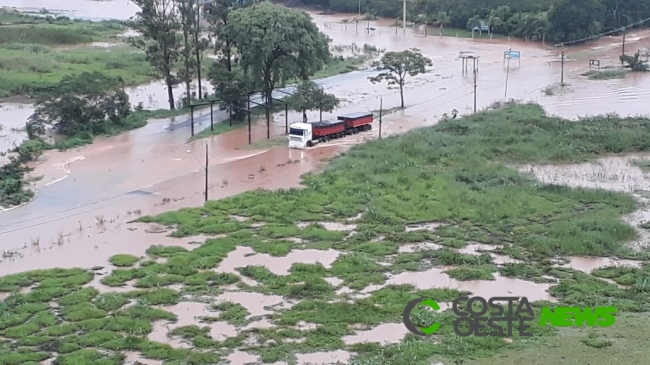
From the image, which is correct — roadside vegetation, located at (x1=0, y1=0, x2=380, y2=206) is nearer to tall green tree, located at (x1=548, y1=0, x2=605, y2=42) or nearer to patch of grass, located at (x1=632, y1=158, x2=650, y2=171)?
patch of grass, located at (x1=632, y1=158, x2=650, y2=171)

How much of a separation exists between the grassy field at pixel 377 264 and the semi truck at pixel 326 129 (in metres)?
1.96

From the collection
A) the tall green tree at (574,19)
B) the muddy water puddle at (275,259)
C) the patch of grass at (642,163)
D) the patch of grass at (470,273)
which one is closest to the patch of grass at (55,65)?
the muddy water puddle at (275,259)

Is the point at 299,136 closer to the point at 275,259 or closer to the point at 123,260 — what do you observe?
the point at 275,259

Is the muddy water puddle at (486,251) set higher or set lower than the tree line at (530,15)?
lower

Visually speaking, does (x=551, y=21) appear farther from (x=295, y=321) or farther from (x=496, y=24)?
(x=295, y=321)

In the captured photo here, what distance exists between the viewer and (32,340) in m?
12.6

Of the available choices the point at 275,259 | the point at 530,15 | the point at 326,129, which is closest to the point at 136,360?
the point at 275,259

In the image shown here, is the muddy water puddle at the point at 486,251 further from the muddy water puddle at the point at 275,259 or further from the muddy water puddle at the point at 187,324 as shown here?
the muddy water puddle at the point at 187,324

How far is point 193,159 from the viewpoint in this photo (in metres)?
25.8

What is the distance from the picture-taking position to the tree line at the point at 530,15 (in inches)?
1980

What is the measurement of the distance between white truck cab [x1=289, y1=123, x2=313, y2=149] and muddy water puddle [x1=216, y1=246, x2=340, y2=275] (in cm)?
960

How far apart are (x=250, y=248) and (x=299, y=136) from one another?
954 cm

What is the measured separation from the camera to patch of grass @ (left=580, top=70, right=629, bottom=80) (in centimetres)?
4000

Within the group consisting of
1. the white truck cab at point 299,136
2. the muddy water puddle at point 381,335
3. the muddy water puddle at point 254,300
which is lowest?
the muddy water puddle at point 381,335
